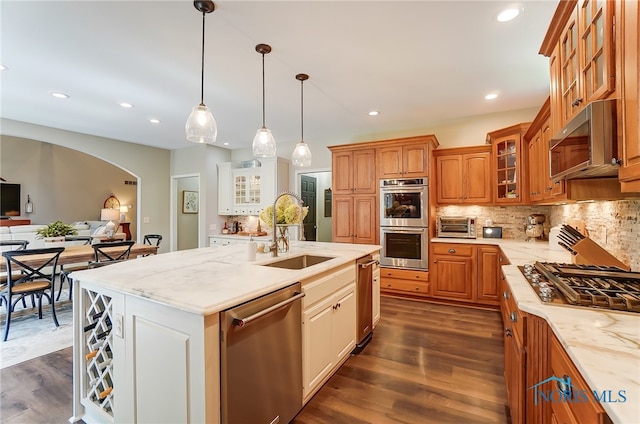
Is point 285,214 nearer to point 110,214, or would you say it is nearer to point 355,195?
point 355,195

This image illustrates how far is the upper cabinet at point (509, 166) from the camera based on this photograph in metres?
3.72

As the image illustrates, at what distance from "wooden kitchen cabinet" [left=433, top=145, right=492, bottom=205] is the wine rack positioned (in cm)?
430

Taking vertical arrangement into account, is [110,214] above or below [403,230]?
above

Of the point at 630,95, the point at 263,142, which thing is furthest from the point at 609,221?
the point at 263,142

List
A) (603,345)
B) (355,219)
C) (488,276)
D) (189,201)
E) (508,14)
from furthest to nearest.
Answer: (189,201)
(355,219)
(488,276)
(508,14)
(603,345)

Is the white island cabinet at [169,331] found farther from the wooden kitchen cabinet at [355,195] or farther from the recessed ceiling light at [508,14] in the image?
the wooden kitchen cabinet at [355,195]

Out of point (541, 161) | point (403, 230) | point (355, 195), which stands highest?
point (541, 161)

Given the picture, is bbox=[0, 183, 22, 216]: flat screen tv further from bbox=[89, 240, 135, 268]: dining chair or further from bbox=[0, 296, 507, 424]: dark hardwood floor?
bbox=[0, 296, 507, 424]: dark hardwood floor

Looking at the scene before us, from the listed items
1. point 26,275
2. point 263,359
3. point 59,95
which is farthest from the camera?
Answer: point 59,95

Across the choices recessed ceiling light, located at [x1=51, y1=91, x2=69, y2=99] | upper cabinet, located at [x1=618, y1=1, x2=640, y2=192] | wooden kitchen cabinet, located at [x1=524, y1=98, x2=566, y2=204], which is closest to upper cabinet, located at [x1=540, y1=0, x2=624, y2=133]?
upper cabinet, located at [x1=618, y1=1, x2=640, y2=192]

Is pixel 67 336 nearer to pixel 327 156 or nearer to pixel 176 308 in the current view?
pixel 176 308

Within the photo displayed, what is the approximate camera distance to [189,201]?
7164 millimetres

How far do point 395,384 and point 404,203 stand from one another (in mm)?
2666

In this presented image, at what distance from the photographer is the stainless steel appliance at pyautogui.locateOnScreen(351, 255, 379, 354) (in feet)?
8.78
